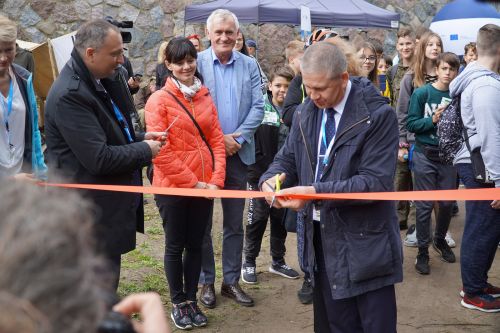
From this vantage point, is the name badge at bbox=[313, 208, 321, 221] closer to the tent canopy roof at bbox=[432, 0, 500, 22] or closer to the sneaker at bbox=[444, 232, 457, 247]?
the sneaker at bbox=[444, 232, 457, 247]

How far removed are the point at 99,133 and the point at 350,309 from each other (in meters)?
1.69

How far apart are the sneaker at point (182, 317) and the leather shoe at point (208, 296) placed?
39cm

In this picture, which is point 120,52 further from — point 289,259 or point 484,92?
point 289,259

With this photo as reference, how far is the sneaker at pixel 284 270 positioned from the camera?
19.7 feet

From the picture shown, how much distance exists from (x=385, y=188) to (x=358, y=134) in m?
0.31

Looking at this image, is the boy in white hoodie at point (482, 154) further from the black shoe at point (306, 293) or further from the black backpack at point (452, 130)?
the black shoe at point (306, 293)

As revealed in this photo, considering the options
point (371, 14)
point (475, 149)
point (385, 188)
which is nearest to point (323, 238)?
point (385, 188)

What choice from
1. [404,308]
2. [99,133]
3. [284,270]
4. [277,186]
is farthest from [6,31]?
[404,308]

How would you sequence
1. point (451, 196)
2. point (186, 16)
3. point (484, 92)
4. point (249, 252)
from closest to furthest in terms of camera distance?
point (451, 196)
point (484, 92)
point (249, 252)
point (186, 16)

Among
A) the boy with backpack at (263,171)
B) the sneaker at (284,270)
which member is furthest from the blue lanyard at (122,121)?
the sneaker at (284,270)

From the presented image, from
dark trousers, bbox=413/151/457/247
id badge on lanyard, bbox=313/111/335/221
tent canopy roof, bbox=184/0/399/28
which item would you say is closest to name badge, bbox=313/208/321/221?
id badge on lanyard, bbox=313/111/335/221

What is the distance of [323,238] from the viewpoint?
11.1ft

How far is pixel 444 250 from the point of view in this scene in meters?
6.39

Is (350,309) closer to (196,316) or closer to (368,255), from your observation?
(368,255)
